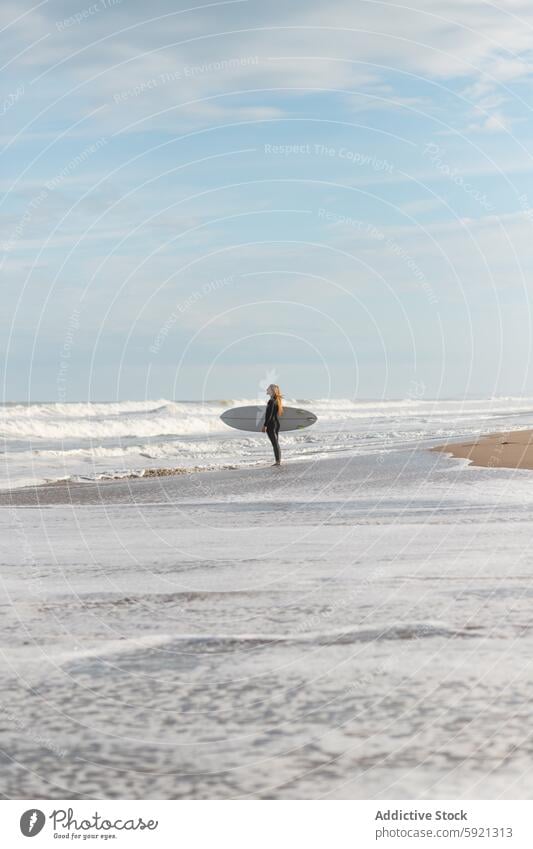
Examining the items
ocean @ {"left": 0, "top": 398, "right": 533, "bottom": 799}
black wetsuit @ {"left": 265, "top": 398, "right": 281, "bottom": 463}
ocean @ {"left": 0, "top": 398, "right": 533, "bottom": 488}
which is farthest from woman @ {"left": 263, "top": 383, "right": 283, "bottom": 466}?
ocean @ {"left": 0, "top": 398, "right": 533, "bottom": 799}

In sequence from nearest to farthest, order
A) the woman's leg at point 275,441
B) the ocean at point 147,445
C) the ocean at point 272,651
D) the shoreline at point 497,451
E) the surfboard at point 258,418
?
the ocean at point 272,651 < the shoreline at point 497,451 < the woman's leg at point 275,441 < the ocean at point 147,445 < the surfboard at point 258,418

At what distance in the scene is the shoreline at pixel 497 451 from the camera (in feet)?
68.8

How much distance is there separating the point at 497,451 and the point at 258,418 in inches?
455

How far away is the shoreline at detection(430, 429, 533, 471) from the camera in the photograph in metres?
21.0

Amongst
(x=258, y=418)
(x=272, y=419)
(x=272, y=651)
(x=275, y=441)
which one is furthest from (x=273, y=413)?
→ (x=272, y=651)

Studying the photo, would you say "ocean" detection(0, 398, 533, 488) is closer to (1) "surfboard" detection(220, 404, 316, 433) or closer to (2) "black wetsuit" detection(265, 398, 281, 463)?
(1) "surfboard" detection(220, 404, 316, 433)

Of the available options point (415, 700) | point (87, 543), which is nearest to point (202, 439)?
point (87, 543)

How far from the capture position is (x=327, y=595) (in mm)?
8078

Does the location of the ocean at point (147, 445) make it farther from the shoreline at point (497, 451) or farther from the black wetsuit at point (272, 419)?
the shoreline at point (497, 451)

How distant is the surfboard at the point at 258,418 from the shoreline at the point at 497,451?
5.18 m

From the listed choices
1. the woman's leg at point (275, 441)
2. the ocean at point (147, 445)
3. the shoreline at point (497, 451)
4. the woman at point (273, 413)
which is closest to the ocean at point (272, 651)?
the shoreline at point (497, 451)

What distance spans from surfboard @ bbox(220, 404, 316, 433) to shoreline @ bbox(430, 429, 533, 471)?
5182mm

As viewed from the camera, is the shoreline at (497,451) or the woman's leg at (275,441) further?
the woman's leg at (275,441)

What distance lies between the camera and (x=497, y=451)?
2472 cm
